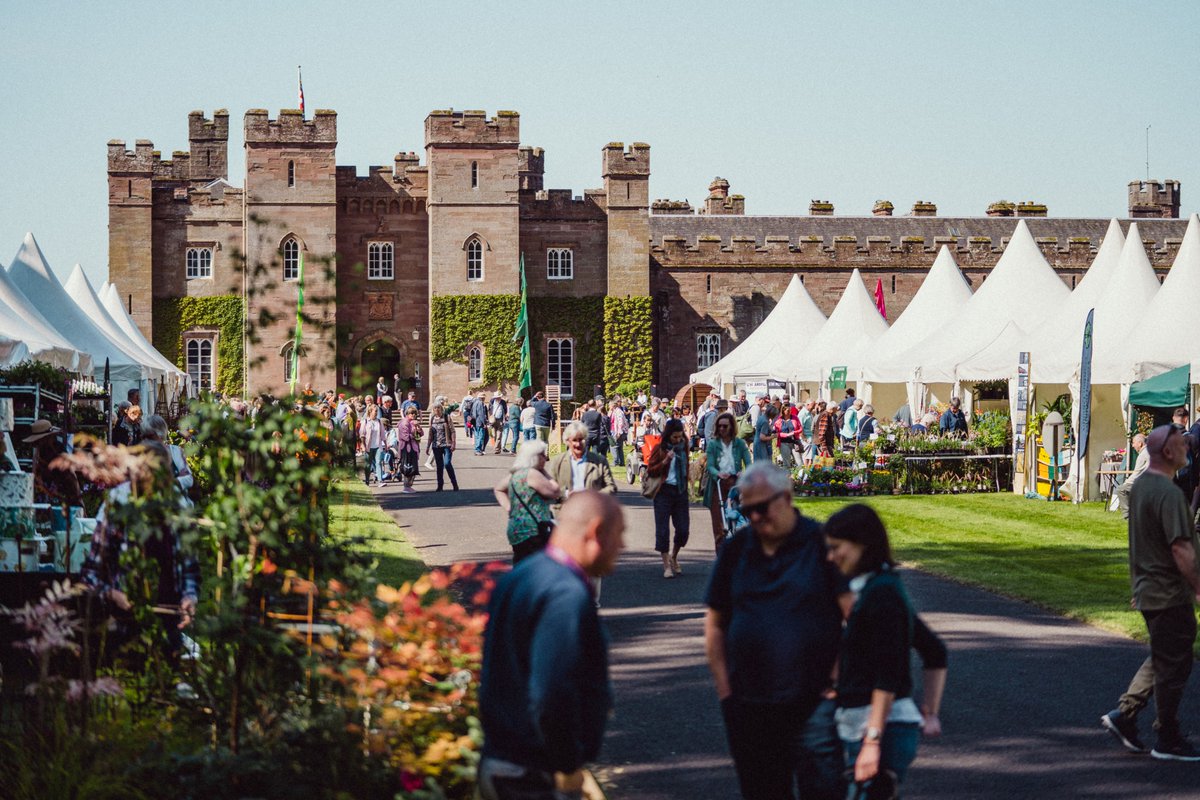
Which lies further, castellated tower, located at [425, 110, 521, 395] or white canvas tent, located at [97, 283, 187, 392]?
castellated tower, located at [425, 110, 521, 395]

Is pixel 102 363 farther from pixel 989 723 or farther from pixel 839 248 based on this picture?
pixel 839 248

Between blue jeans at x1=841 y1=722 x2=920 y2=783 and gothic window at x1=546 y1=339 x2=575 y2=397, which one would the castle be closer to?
gothic window at x1=546 y1=339 x2=575 y2=397

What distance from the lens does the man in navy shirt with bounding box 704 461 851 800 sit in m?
5.07

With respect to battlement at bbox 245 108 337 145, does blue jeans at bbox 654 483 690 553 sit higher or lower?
lower

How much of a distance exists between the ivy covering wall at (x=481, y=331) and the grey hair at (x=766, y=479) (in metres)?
49.5

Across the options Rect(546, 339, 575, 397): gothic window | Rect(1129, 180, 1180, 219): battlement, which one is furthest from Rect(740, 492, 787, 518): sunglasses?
Rect(1129, 180, 1180, 219): battlement

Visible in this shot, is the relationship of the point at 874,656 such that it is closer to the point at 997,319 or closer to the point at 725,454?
the point at 725,454

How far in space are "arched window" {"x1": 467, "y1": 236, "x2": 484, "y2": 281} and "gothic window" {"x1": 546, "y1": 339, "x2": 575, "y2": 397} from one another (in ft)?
12.3

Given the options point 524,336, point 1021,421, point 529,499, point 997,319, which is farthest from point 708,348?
point 529,499

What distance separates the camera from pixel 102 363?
22953mm

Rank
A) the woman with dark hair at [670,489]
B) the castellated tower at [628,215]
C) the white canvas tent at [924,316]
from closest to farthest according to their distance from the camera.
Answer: the woman with dark hair at [670,489] → the white canvas tent at [924,316] → the castellated tower at [628,215]

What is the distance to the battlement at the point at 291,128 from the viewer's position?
5462cm

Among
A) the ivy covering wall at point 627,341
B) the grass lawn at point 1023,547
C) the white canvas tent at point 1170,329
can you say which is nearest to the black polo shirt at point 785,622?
the grass lawn at point 1023,547

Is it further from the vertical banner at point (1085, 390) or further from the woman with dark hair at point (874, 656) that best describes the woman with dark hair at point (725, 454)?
the woman with dark hair at point (874, 656)
